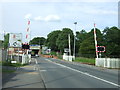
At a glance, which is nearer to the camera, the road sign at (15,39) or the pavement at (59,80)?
the pavement at (59,80)

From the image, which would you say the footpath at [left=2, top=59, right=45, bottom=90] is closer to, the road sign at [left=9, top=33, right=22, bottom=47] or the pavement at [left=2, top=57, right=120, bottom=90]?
the pavement at [left=2, top=57, right=120, bottom=90]

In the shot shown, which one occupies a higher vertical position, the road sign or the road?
the road sign

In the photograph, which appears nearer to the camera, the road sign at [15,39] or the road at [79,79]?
the road at [79,79]

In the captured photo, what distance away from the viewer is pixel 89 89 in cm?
1107

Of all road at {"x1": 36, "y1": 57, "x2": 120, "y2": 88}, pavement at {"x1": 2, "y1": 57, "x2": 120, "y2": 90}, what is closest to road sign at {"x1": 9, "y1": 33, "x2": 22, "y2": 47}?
road at {"x1": 36, "y1": 57, "x2": 120, "y2": 88}

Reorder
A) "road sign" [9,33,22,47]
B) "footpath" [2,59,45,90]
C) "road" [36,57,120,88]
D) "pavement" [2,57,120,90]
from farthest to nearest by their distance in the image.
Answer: "road sign" [9,33,22,47], "road" [36,57,120,88], "pavement" [2,57,120,90], "footpath" [2,59,45,90]

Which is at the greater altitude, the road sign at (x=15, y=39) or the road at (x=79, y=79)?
the road sign at (x=15, y=39)

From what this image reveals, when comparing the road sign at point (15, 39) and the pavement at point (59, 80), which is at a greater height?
the road sign at point (15, 39)

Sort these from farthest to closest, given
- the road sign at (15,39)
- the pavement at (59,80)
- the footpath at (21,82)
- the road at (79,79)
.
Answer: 1. the road sign at (15,39)
2. the road at (79,79)
3. the pavement at (59,80)
4. the footpath at (21,82)

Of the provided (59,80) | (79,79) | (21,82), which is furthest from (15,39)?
(21,82)

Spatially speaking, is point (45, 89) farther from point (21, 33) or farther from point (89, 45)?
point (89, 45)

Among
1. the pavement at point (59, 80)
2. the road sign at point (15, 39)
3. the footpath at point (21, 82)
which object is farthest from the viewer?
the road sign at point (15, 39)

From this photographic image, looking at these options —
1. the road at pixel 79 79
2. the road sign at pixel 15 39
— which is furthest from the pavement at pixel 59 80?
the road sign at pixel 15 39

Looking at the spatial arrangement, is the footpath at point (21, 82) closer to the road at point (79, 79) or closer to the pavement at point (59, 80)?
the pavement at point (59, 80)
